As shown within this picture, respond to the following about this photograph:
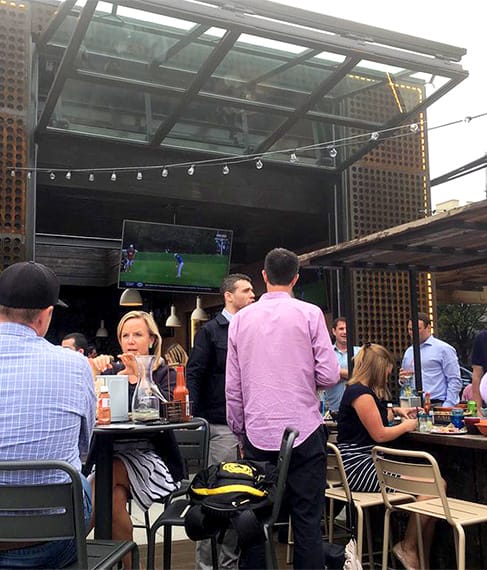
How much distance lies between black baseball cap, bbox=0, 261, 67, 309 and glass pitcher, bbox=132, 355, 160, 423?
833mm

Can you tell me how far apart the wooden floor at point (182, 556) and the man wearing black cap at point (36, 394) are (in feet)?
6.60

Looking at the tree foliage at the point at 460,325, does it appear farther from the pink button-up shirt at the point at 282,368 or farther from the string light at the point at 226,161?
the pink button-up shirt at the point at 282,368

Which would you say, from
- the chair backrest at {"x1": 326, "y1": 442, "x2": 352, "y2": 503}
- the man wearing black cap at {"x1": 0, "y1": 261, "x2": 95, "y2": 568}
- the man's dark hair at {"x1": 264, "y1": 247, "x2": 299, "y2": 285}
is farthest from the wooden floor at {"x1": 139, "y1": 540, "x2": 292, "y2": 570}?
the man wearing black cap at {"x1": 0, "y1": 261, "x2": 95, "y2": 568}

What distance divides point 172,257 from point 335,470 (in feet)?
15.9

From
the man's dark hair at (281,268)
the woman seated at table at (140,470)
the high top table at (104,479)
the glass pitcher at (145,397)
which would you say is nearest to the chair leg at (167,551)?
the woman seated at table at (140,470)

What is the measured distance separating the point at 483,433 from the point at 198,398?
1565mm

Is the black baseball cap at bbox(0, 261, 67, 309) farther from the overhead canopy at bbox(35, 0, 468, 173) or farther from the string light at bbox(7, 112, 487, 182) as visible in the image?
the string light at bbox(7, 112, 487, 182)

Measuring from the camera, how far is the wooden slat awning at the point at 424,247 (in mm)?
3948

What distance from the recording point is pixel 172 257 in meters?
8.14

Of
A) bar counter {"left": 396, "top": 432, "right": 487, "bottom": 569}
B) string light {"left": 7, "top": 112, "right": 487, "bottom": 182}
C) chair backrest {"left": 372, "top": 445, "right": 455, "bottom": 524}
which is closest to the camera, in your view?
chair backrest {"left": 372, "top": 445, "right": 455, "bottom": 524}

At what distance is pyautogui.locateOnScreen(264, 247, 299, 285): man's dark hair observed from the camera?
2.99m

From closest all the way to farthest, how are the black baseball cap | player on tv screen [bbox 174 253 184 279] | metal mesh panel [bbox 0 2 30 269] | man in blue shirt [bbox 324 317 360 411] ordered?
1. the black baseball cap
2. man in blue shirt [bbox 324 317 360 411]
3. metal mesh panel [bbox 0 2 30 269]
4. player on tv screen [bbox 174 253 184 279]

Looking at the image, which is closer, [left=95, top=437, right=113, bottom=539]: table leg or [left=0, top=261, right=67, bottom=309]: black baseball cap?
[left=0, top=261, right=67, bottom=309]: black baseball cap

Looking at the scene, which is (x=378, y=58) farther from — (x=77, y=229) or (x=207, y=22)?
(x=77, y=229)
